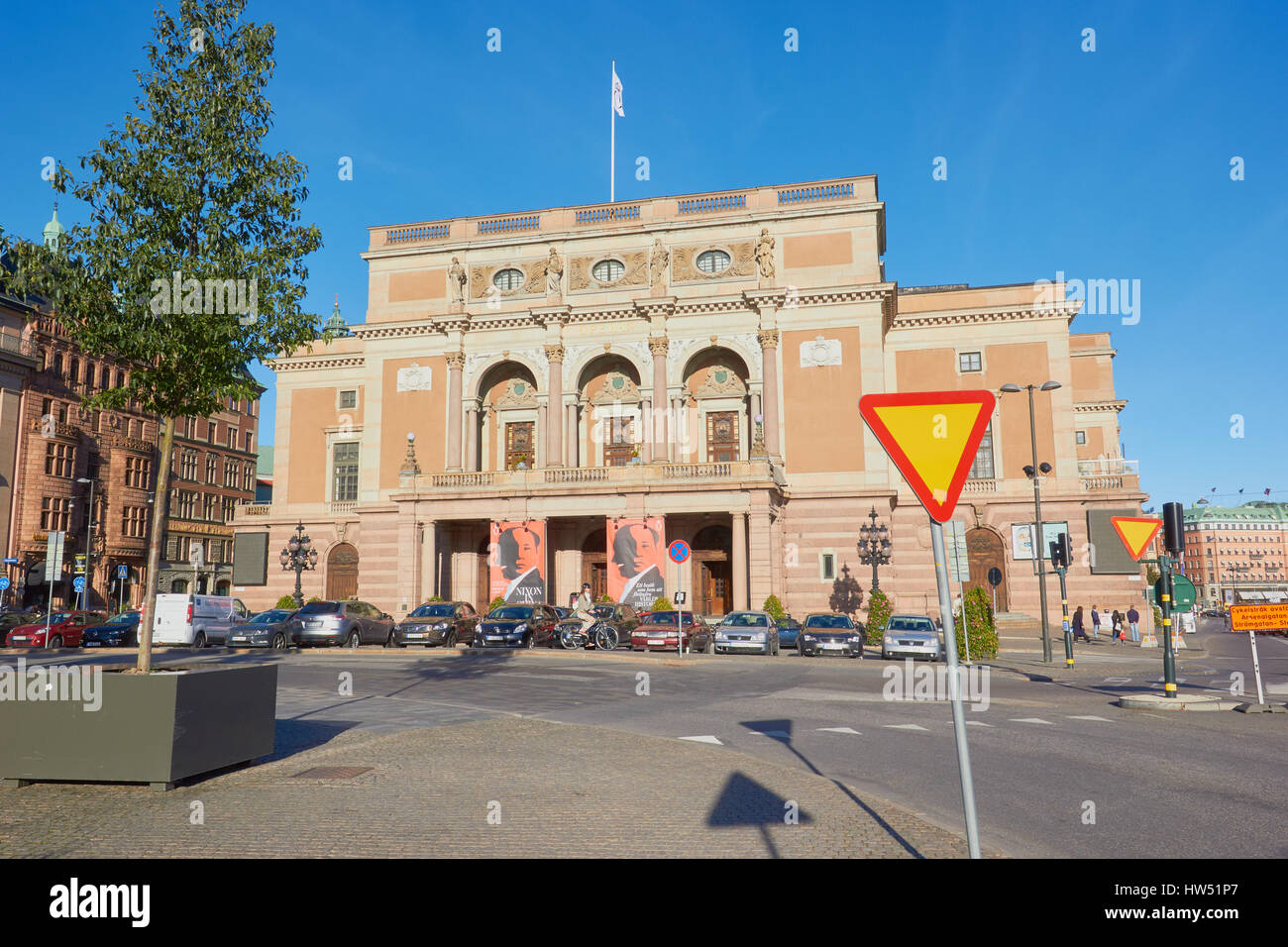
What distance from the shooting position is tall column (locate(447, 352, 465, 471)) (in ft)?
160

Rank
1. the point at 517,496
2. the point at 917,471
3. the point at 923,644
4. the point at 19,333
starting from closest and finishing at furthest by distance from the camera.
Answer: the point at 917,471 → the point at 923,644 → the point at 517,496 → the point at 19,333

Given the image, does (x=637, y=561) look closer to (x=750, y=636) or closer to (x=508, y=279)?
(x=750, y=636)

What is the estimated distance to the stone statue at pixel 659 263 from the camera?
47.2 m

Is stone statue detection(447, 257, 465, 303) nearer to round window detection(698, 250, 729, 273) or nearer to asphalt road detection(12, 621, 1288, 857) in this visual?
round window detection(698, 250, 729, 273)

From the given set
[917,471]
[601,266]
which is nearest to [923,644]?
[917,471]

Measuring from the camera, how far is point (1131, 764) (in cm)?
1009

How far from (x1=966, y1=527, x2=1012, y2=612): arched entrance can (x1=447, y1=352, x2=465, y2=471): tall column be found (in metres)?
27.5

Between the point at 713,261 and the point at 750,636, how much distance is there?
23.5 metres

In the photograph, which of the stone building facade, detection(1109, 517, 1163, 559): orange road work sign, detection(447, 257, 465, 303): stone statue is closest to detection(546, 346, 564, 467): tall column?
the stone building facade

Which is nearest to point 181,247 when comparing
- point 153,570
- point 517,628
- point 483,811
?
point 153,570

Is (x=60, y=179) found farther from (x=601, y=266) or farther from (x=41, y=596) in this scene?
(x=41, y=596)

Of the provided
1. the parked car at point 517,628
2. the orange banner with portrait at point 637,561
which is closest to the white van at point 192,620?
the parked car at point 517,628

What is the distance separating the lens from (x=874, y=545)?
39.0m
